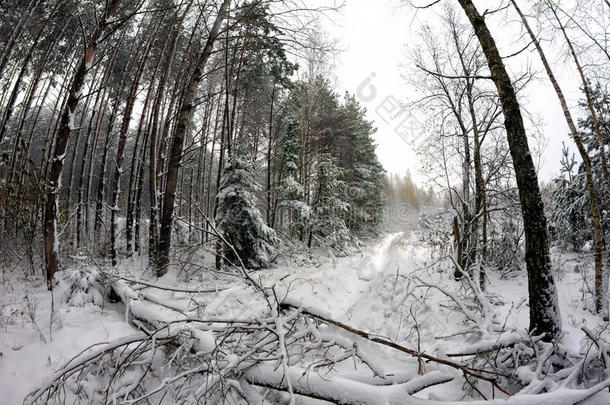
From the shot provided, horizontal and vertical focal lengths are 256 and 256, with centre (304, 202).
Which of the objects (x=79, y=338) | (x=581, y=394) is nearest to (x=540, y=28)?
(x=581, y=394)

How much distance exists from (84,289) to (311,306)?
3.60 metres

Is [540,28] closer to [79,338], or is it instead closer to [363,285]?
[363,285]

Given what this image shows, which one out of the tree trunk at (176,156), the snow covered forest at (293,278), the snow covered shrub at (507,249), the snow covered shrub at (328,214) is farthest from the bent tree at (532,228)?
the snow covered shrub at (328,214)

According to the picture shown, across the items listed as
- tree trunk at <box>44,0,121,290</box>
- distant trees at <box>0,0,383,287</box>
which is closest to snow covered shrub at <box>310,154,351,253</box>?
distant trees at <box>0,0,383,287</box>

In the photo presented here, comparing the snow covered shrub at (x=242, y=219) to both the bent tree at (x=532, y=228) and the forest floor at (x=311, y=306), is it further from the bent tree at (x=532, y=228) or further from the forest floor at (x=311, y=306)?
the bent tree at (x=532, y=228)

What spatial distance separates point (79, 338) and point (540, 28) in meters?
9.51

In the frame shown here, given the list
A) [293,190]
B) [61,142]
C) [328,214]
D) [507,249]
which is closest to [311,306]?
[61,142]

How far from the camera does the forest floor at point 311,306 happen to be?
257 cm

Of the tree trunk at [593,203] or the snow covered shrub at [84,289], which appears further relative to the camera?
the tree trunk at [593,203]

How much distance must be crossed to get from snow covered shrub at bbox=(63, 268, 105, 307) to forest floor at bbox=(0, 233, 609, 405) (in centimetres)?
2

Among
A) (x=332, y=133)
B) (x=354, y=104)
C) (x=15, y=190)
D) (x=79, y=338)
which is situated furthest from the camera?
(x=354, y=104)

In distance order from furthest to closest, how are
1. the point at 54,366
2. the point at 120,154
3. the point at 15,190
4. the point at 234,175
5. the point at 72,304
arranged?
1. the point at 120,154
2. the point at 234,175
3. the point at 15,190
4. the point at 72,304
5. the point at 54,366

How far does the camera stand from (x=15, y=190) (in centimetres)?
584

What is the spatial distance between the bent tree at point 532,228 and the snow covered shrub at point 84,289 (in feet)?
18.4
